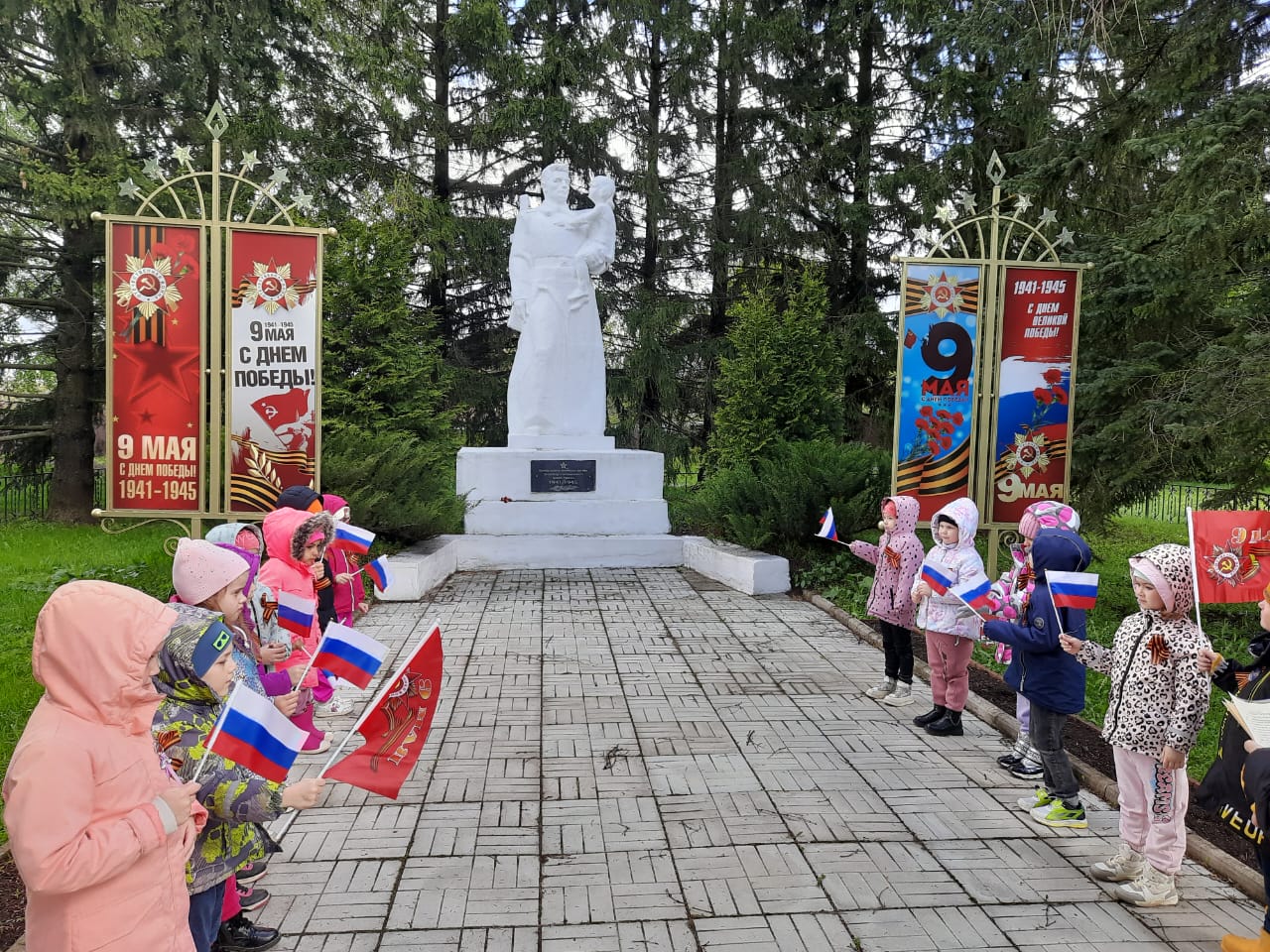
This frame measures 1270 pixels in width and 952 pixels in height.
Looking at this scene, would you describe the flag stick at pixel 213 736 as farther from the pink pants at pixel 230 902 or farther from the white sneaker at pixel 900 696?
the white sneaker at pixel 900 696

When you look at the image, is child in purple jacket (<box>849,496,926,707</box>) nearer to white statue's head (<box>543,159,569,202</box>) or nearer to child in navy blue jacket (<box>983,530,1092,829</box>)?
child in navy blue jacket (<box>983,530,1092,829</box>)

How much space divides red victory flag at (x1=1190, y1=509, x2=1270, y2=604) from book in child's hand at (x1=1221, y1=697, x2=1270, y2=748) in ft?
1.77

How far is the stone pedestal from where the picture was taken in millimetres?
11797

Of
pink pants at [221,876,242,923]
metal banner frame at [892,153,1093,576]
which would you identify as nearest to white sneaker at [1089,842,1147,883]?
pink pants at [221,876,242,923]

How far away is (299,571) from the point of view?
180 inches

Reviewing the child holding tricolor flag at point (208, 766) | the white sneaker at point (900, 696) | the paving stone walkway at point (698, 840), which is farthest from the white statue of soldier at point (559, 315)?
the child holding tricolor flag at point (208, 766)

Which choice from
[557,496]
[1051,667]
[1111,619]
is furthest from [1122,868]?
[557,496]

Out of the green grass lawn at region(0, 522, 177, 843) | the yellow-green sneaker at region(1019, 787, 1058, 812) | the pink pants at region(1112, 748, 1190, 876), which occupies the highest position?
the pink pants at region(1112, 748, 1190, 876)

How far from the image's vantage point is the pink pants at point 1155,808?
3.36 metres

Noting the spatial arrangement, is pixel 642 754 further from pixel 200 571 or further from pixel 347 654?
pixel 200 571

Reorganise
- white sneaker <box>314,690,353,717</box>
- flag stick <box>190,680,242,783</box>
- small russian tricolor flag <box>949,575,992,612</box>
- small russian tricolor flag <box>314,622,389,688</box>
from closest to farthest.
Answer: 1. flag stick <box>190,680,242,783</box>
2. small russian tricolor flag <box>314,622,389,688</box>
3. small russian tricolor flag <box>949,575,992,612</box>
4. white sneaker <box>314,690,353,717</box>

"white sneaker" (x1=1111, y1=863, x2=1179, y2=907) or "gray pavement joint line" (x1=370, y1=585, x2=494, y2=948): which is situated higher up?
"white sneaker" (x1=1111, y1=863, x2=1179, y2=907)

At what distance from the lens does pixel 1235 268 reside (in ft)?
22.8

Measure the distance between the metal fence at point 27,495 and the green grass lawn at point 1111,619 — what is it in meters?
13.6
